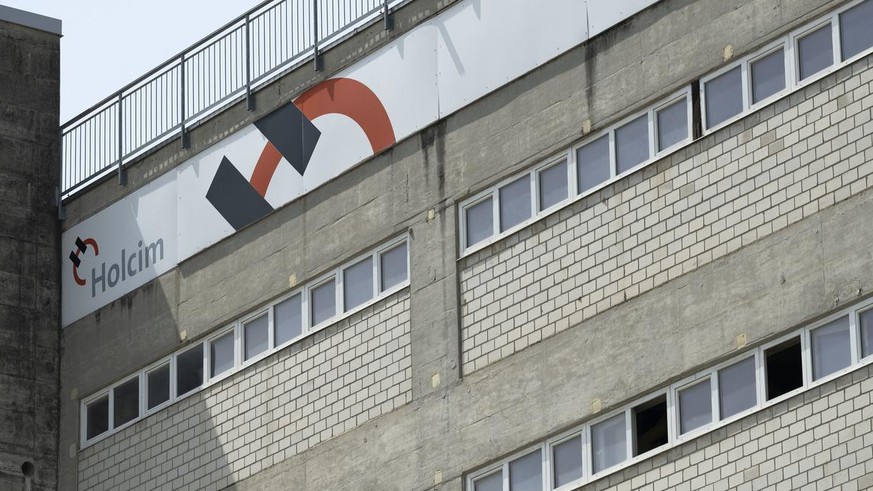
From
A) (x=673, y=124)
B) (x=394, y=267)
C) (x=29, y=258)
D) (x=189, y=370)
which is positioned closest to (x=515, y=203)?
(x=394, y=267)

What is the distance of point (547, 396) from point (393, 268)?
15.5 ft

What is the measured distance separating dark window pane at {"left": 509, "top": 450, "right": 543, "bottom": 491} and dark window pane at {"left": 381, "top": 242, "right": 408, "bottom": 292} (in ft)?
14.2

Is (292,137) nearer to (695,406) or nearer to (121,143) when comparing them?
(121,143)

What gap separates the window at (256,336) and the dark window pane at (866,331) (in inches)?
515

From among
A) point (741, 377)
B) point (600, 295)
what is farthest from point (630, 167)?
point (741, 377)

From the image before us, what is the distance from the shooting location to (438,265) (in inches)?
1506

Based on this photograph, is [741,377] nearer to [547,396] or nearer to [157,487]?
[547,396]

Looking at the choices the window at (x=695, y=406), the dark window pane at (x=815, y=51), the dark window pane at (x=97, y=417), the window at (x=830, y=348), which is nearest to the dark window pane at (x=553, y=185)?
the window at (x=695, y=406)

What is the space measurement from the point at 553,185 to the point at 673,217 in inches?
112

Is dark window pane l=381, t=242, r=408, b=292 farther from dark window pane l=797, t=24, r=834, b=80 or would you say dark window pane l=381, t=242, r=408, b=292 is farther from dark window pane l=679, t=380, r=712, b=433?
dark window pane l=797, t=24, r=834, b=80

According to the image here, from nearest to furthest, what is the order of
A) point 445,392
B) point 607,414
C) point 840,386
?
point 840,386, point 607,414, point 445,392

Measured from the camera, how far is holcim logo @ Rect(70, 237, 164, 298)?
44656 millimetres

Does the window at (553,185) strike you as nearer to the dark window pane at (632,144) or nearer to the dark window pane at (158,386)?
the dark window pane at (632,144)

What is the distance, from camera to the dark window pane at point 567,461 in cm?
3534
